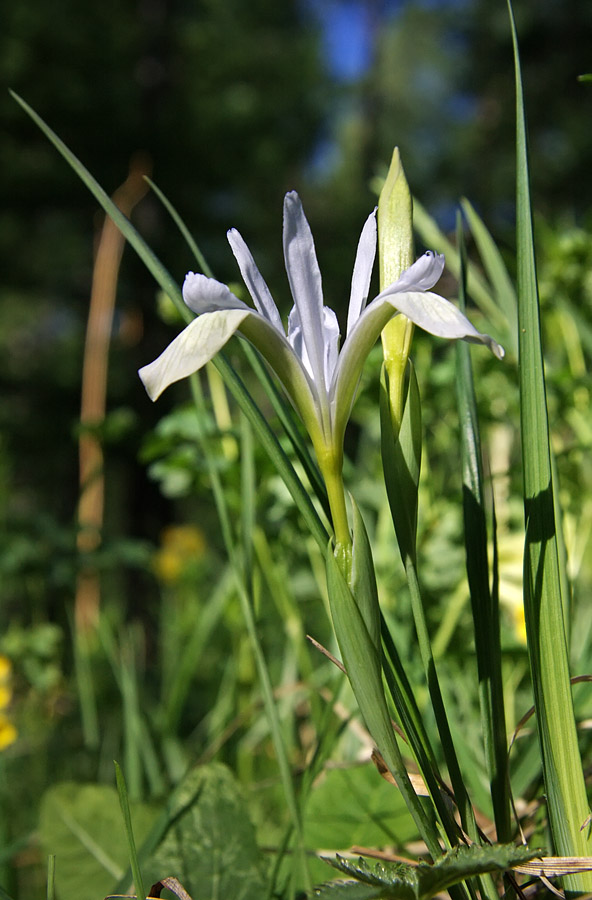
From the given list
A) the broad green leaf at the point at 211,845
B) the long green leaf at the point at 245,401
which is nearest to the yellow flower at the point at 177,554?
the broad green leaf at the point at 211,845

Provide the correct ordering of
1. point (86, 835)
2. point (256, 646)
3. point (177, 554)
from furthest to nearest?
1. point (177, 554)
2. point (86, 835)
3. point (256, 646)

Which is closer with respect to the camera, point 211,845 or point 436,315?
point 436,315

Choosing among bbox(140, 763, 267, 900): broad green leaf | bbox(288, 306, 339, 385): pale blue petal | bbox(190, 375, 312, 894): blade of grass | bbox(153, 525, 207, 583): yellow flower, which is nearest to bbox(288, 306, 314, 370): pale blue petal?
bbox(288, 306, 339, 385): pale blue petal

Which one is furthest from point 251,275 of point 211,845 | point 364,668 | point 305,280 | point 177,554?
point 177,554

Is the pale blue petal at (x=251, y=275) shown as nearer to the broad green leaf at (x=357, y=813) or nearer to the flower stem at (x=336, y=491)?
the flower stem at (x=336, y=491)

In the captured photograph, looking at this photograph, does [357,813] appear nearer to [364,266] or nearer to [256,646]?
[256,646]

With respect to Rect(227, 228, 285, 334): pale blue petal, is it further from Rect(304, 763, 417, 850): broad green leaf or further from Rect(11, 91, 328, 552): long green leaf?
Rect(304, 763, 417, 850): broad green leaf

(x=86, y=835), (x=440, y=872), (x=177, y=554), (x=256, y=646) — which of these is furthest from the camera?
(x=177, y=554)
